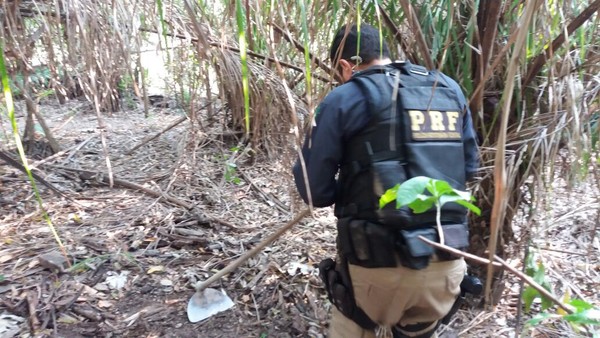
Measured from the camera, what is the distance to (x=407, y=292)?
1725 mm

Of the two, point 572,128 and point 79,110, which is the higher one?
point 572,128

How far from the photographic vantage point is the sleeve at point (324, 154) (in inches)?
66.7

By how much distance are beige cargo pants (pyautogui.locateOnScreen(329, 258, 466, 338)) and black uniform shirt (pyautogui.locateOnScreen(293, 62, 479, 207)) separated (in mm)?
346

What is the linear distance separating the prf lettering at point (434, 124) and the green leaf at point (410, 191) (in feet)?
2.58

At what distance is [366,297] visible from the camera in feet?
5.92

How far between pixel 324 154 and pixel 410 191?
88 cm

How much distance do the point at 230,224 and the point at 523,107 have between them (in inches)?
79.0

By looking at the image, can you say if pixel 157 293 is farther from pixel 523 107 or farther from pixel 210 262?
pixel 523 107

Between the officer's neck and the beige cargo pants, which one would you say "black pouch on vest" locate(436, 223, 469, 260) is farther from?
the officer's neck

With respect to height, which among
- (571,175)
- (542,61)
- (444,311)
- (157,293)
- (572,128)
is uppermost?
(542,61)

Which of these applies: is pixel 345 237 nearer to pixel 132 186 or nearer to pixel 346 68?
pixel 346 68

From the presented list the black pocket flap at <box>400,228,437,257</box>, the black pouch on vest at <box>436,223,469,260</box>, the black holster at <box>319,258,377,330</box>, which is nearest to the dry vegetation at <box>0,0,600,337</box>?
the black pouch on vest at <box>436,223,469,260</box>

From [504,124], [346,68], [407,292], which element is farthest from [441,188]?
[346,68]

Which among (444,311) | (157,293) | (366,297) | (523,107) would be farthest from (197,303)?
(523,107)
